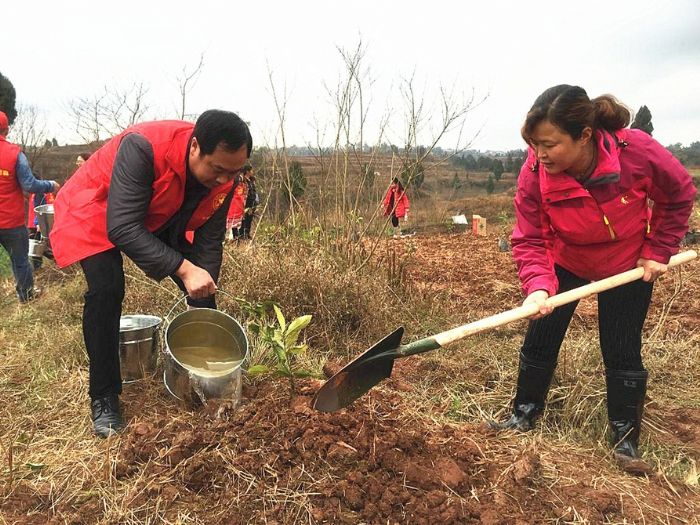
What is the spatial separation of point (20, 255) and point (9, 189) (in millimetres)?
602

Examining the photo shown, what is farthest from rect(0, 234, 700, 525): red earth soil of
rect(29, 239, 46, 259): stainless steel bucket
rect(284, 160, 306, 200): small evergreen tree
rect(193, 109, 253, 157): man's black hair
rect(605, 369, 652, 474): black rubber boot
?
rect(29, 239, 46, 259): stainless steel bucket

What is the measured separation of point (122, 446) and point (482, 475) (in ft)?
4.71

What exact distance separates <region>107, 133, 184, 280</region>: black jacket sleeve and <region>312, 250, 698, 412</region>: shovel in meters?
0.80

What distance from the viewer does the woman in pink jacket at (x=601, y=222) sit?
2.10 metres

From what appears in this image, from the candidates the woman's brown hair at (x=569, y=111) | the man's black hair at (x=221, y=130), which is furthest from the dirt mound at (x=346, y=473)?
the woman's brown hair at (x=569, y=111)

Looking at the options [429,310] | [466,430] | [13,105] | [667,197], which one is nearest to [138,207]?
[466,430]

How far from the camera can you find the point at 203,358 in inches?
105

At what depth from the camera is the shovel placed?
2.18m

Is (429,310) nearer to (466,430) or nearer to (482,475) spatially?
(466,430)

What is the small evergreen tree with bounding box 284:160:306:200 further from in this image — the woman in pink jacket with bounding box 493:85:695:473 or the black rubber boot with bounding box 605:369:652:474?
the black rubber boot with bounding box 605:369:652:474

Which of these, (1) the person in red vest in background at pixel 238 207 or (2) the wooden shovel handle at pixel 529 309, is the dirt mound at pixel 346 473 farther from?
(1) the person in red vest in background at pixel 238 207

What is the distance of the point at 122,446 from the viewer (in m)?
2.29

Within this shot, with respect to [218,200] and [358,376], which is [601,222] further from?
[218,200]

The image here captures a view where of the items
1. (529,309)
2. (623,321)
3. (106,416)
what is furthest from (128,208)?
(623,321)
